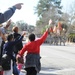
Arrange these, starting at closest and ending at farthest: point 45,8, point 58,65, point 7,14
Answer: point 7,14, point 58,65, point 45,8

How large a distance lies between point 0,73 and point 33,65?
1248 millimetres

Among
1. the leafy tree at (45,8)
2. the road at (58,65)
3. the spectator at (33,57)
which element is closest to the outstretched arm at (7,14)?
the spectator at (33,57)

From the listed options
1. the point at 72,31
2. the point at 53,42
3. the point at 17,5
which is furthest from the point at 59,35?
the point at 17,5

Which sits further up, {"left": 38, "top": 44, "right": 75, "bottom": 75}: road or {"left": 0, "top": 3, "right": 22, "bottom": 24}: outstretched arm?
{"left": 0, "top": 3, "right": 22, "bottom": 24}: outstretched arm

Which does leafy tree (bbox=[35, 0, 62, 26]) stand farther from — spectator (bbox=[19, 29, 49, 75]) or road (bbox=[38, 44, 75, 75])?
spectator (bbox=[19, 29, 49, 75])

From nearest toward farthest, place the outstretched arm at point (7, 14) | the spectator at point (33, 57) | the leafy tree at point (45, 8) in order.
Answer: the outstretched arm at point (7, 14) < the spectator at point (33, 57) < the leafy tree at point (45, 8)

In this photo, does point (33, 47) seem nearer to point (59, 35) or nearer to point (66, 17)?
point (59, 35)

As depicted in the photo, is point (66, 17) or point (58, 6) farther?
point (58, 6)

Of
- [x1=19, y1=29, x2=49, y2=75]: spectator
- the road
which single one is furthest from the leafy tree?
[x1=19, y1=29, x2=49, y2=75]: spectator

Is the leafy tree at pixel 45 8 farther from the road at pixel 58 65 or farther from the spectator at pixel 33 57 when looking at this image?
the spectator at pixel 33 57

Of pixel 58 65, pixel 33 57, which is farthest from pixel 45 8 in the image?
pixel 33 57

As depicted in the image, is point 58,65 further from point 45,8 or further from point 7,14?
point 45,8

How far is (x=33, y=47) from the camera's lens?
821 centimetres

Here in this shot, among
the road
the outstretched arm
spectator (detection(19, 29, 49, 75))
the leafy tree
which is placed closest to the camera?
the outstretched arm
